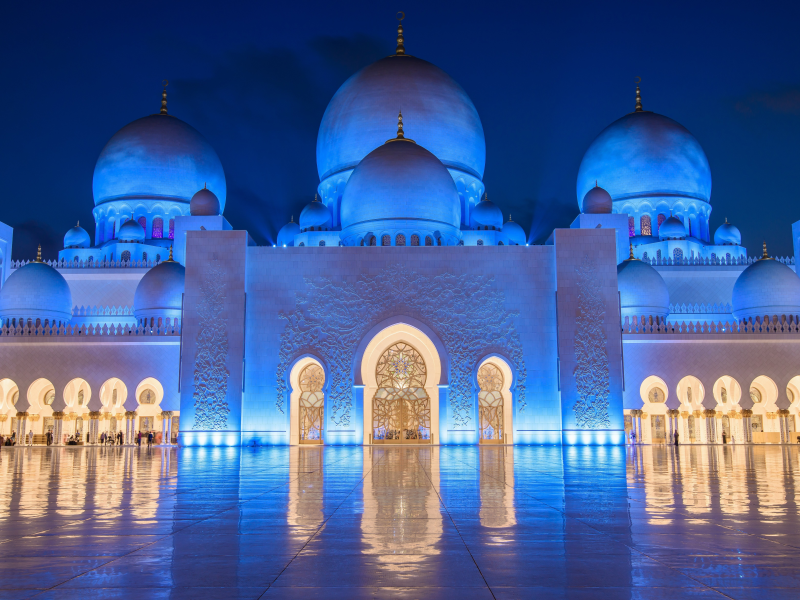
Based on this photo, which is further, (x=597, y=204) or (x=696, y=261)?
(x=696, y=261)

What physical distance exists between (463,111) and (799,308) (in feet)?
35.7

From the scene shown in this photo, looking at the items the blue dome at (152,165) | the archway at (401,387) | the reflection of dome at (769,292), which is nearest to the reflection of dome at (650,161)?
the reflection of dome at (769,292)

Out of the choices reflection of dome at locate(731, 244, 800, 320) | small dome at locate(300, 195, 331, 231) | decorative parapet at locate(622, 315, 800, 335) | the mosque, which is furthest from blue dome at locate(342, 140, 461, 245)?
reflection of dome at locate(731, 244, 800, 320)

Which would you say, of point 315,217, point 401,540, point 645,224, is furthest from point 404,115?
point 401,540

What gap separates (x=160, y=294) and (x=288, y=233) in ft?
15.1

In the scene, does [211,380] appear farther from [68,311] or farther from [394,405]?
[68,311]

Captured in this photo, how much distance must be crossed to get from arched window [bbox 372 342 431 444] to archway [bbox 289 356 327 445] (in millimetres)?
1209

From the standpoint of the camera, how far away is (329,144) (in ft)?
75.7

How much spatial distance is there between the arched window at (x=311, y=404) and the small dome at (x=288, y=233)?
661 centimetres

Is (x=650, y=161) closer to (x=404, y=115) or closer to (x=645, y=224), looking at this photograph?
(x=645, y=224)

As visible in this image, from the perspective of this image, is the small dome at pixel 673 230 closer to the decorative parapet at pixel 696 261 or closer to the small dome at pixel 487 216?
the decorative parapet at pixel 696 261

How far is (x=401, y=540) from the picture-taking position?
3266 mm

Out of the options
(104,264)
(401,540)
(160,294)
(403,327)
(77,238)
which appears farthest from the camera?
(77,238)

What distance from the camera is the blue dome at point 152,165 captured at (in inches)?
953
